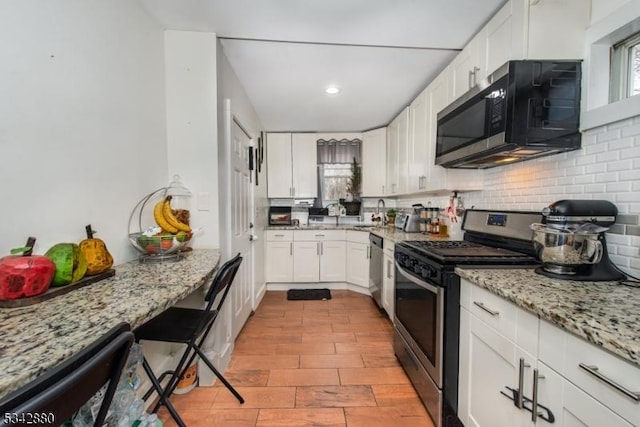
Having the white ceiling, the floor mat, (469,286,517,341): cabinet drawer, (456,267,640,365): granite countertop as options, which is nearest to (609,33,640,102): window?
the white ceiling

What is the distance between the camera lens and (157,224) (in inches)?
66.9

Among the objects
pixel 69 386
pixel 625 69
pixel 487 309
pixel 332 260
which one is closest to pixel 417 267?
pixel 487 309

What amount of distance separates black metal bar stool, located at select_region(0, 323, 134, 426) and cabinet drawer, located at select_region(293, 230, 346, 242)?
3253 millimetres

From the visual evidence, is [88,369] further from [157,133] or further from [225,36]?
[225,36]

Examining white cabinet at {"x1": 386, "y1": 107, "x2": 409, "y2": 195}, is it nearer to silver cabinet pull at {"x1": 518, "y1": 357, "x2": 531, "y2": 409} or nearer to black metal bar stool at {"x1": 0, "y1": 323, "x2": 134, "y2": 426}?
silver cabinet pull at {"x1": 518, "y1": 357, "x2": 531, "y2": 409}

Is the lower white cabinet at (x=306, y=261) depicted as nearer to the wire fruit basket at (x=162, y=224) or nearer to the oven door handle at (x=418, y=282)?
the oven door handle at (x=418, y=282)

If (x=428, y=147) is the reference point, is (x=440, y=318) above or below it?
below

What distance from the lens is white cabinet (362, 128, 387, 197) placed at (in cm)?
393

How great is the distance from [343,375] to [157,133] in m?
2.07

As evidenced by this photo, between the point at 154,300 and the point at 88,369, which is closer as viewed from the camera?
the point at 88,369

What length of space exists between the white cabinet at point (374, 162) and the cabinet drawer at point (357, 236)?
64 cm

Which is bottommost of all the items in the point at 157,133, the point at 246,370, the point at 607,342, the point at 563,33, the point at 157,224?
the point at 246,370

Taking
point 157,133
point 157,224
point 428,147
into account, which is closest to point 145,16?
point 157,133

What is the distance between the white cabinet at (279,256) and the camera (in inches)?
154
